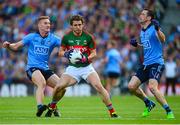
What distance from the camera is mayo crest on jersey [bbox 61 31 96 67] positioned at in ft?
62.3

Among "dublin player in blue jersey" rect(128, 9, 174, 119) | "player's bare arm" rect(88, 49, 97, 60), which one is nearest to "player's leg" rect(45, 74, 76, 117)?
"player's bare arm" rect(88, 49, 97, 60)

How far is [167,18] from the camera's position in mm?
39125

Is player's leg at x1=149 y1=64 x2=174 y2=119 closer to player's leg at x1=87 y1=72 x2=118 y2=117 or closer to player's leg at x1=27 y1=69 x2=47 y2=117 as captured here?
player's leg at x1=87 y1=72 x2=118 y2=117

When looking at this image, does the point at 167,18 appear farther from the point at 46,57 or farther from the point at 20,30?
the point at 46,57

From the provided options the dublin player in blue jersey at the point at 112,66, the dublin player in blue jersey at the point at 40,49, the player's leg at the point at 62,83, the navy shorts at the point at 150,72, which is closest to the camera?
the player's leg at the point at 62,83

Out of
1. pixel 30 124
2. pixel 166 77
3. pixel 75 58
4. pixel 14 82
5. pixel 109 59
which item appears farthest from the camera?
pixel 14 82

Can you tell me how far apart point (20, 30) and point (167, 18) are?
7420mm

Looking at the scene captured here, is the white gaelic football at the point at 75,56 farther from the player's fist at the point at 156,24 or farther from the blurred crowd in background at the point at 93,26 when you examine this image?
the blurred crowd in background at the point at 93,26

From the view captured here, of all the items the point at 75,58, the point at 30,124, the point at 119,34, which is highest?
the point at 119,34

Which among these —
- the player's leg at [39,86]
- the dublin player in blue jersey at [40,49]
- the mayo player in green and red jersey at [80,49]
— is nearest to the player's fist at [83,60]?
the mayo player in green and red jersey at [80,49]

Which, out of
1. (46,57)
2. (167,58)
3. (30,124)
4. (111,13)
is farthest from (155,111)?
(111,13)

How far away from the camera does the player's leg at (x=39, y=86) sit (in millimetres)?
19266

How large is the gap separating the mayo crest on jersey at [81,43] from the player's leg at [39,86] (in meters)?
1.15

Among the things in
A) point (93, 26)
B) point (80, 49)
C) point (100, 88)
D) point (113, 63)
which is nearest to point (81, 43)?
point (80, 49)
